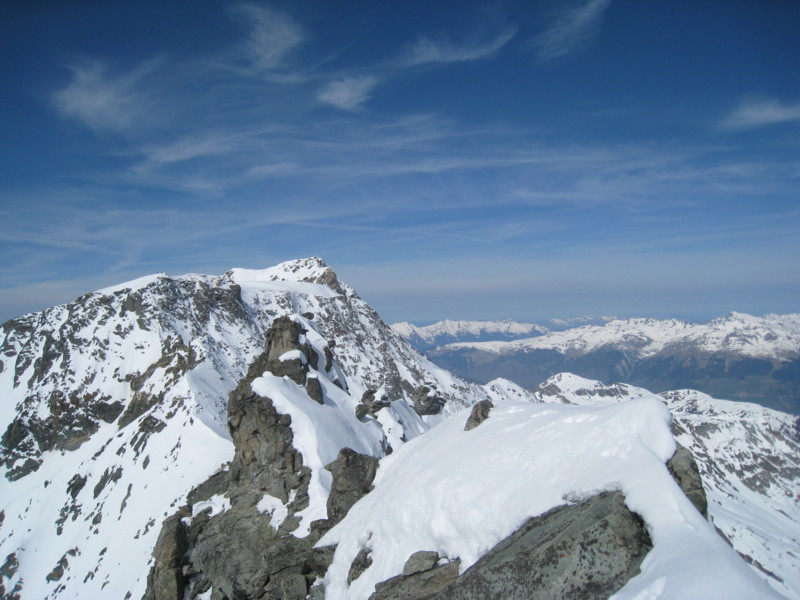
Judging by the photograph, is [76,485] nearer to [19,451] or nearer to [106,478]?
[106,478]

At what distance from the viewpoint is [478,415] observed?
68.8 ft

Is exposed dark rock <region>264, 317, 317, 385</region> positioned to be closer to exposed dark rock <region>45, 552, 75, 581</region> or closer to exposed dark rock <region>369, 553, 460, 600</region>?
exposed dark rock <region>369, 553, 460, 600</region>

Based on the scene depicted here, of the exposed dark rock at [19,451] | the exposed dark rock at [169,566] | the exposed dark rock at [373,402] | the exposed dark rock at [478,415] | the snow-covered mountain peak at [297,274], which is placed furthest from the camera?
the snow-covered mountain peak at [297,274]

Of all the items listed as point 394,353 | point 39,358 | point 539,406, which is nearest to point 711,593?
point 539,406

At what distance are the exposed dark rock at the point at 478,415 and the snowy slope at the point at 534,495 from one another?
0.39 m

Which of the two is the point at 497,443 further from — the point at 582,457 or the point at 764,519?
the point at 764,519

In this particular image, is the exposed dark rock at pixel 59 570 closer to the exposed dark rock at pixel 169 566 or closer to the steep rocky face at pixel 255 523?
the steep rocky face at pixel 255 523

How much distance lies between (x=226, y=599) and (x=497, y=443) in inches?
607

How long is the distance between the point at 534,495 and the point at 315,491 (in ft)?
50.9

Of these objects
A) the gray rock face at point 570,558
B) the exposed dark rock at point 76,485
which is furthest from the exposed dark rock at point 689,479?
the exposed dark rock at point 76,485

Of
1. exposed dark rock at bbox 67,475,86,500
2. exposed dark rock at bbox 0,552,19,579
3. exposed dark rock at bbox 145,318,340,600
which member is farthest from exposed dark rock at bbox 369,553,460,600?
exposed dark rock at bbox 67,475,86,500

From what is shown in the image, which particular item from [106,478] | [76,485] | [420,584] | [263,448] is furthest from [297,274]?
[420,584]

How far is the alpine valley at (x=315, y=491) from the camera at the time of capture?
1095 cm

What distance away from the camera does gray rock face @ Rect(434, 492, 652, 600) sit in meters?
10.3
